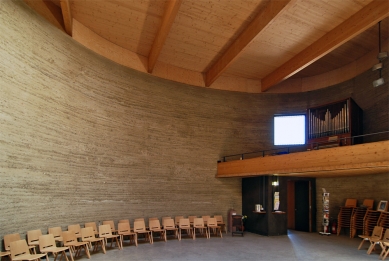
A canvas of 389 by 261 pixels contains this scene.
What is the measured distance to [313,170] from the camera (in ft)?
27.6

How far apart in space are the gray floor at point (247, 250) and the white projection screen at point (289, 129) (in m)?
3.88

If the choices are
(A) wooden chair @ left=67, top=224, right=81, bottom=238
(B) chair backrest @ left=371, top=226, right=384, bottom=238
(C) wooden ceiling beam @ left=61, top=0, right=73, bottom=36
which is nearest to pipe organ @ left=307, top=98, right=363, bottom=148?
(B) chair backrest @ left=371, top=226, right=384, bottom=238

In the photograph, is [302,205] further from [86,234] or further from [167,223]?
[86,234]

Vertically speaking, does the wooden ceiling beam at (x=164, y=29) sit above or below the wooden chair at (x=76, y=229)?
above

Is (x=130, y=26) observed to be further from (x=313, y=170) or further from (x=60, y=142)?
(x=313, y=170)

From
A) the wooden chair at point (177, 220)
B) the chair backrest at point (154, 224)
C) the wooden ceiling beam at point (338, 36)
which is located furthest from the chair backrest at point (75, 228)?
the wooden ceiling beam at point (338, 36)

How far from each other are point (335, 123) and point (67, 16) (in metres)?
8.84

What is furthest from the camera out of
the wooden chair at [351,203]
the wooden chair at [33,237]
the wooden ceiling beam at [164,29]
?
the wooden chair at [351,203]

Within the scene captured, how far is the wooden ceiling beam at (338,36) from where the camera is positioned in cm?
783

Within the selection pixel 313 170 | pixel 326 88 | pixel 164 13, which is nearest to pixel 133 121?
pixel 164 13

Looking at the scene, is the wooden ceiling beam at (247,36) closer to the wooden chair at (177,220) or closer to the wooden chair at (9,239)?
the wooden chair at (177,220)

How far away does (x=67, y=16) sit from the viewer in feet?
25.8

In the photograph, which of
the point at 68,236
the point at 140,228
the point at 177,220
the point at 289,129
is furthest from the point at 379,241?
the point at 68,236

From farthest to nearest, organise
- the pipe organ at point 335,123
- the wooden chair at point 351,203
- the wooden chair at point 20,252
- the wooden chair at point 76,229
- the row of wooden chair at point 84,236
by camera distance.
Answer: the wooden chair at point 351,203
the pipe organ at point 335,123
the wooden chair at point 76,229
the row of wooden chair at point 84,236
the wooden chair at point 20,252
